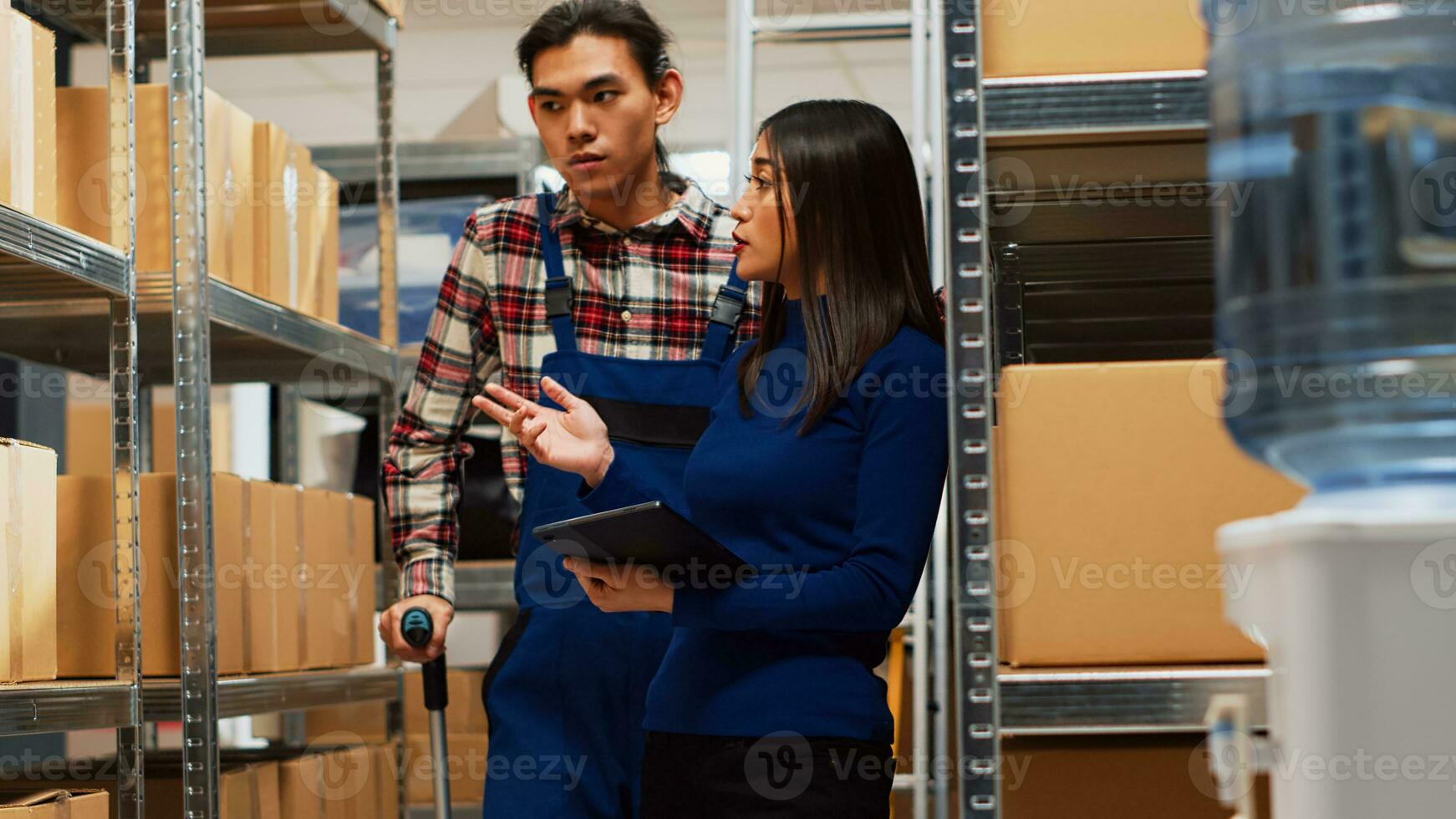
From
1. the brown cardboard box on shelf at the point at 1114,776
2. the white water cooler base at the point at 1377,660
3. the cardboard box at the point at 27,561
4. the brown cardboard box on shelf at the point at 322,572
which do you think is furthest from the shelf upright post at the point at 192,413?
the white water cooler base at the point at 1377,660

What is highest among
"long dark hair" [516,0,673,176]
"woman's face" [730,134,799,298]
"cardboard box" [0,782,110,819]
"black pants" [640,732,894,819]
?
"long dark hair" [516,0,673,176]

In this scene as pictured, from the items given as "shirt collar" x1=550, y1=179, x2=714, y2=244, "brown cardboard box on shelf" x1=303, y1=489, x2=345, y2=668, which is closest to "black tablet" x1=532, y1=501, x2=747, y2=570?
"shirt collar" x1=550, y1=179, x2=714, y2=244

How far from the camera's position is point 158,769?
2.66m

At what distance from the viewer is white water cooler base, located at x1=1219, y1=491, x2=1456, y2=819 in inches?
34.2

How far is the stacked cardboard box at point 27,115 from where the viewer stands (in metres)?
2.07

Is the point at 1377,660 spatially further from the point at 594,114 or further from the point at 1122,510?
the point at 594,114

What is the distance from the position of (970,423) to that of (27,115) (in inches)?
61.0

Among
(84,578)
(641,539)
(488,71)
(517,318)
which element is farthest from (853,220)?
(488,71)

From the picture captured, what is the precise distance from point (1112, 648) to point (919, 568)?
0.75ft

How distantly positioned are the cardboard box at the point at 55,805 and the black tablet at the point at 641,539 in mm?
897

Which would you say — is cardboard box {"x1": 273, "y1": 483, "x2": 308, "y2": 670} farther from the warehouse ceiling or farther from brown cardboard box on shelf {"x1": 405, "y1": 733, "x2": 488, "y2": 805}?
the warehouse ceiling

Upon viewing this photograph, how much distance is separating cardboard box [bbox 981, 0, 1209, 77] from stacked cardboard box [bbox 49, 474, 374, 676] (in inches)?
62.4

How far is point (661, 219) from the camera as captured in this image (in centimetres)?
220

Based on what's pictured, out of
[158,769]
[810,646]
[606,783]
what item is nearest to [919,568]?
[810,646]
